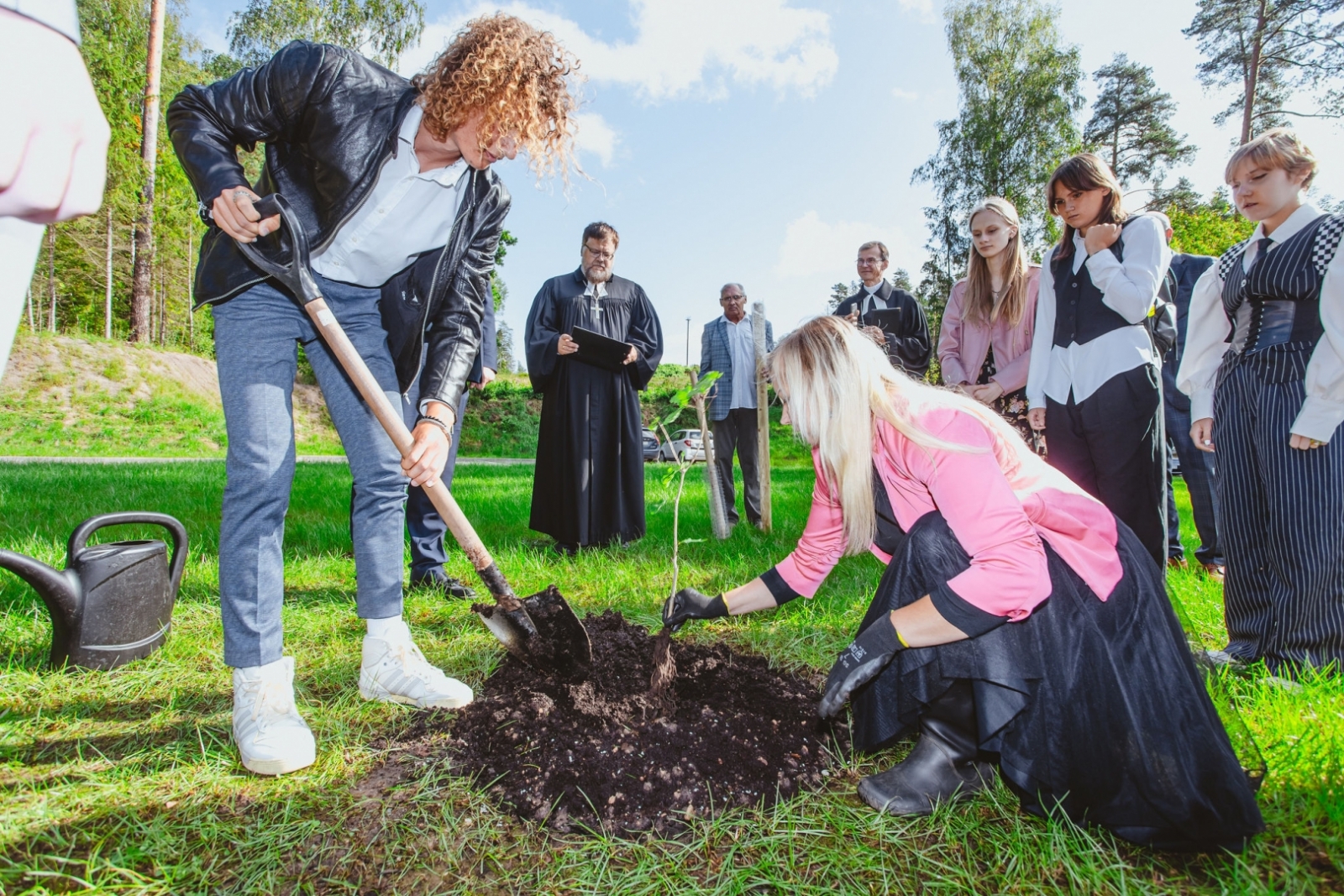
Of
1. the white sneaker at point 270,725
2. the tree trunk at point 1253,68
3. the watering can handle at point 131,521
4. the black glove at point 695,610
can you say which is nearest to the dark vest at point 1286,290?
the black glove at point 695,610

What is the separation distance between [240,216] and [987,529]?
6.61 ft

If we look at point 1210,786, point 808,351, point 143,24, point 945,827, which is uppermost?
point 143,24

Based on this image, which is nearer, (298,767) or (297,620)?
(298,767)

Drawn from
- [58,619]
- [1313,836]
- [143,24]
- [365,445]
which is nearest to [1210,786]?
[1313,836]

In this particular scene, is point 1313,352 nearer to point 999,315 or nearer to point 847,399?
point 999,315

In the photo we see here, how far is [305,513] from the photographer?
5.69 metres

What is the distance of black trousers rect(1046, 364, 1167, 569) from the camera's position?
298cm

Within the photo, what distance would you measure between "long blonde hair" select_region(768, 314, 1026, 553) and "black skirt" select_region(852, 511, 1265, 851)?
0.92 ft

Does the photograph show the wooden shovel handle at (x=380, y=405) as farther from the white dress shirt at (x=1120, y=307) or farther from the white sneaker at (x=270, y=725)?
the white dress shirt at (x=1120, y=307)

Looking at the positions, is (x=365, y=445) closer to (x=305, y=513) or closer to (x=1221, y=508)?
(x=1221, y=508)

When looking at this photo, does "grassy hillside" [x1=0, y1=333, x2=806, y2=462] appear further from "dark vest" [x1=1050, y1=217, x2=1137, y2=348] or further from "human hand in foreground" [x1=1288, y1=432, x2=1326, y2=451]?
"human hand in foreground" [x1=1288, y1=432, x2=1326, y2=451]

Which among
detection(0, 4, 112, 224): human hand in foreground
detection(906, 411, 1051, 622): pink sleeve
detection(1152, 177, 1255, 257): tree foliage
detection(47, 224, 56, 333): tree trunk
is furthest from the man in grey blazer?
detection(47, 224, 56, 333): tree trunk

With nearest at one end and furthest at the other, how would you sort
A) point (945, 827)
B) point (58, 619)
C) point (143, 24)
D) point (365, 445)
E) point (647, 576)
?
point (945, 827) → point (365, 445) → point (58, 619) → point (647, 576) → point (143, 24)

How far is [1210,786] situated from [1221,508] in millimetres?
1724
